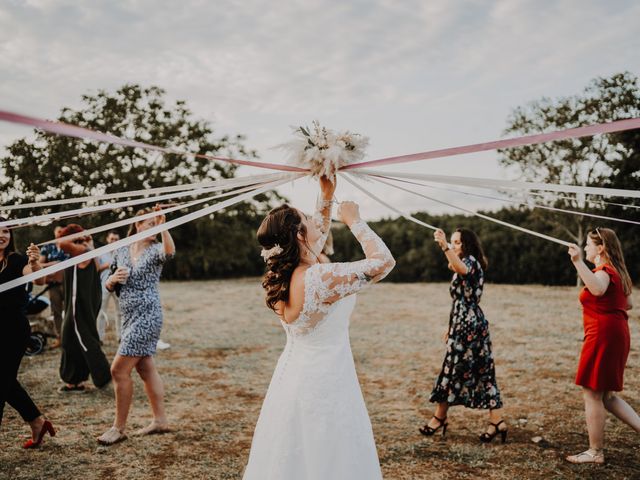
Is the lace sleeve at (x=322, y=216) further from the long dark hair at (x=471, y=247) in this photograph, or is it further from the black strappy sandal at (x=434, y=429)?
the black strappy sandal at (x=434, y=429)

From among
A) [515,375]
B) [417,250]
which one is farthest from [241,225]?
[515,375]

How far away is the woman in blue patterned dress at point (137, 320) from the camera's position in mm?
4664

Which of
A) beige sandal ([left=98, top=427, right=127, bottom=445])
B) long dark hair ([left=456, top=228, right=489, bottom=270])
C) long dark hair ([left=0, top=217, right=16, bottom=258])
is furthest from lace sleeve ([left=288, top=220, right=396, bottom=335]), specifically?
beige sandal ([left=98, top=427, right=127, bottom=445])

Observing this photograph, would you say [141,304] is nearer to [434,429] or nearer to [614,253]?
[434,429]

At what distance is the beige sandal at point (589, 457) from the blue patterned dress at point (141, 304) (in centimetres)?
372

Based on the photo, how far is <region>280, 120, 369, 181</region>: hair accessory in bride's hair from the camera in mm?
2869

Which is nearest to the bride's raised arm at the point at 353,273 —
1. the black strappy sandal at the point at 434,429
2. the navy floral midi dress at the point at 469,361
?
the navy floral midi dress at the point at 469,361

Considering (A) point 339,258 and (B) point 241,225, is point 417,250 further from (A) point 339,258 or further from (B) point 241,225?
(B) point 241,225

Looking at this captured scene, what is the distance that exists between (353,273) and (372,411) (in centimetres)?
359

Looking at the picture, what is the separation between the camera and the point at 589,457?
423cm

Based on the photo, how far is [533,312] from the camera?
13375mm

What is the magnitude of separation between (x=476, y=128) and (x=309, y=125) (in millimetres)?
1955

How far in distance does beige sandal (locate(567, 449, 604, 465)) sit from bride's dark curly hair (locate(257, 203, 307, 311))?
3.07 metres

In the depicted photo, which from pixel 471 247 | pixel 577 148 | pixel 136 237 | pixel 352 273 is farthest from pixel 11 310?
pixel 577 148
